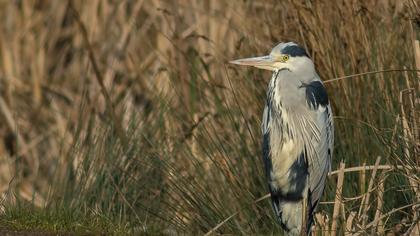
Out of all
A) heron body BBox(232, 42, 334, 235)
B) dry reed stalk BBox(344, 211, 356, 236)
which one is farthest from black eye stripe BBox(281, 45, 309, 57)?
dry reed stalk BBox(344, 211, 356, 236)

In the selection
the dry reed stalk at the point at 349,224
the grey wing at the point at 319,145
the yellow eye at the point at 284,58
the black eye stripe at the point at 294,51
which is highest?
the black eye stripe at the point at 294,51

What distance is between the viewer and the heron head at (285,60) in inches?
186

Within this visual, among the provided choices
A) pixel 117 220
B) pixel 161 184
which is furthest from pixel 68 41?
pixel 117 220

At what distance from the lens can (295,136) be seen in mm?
4812

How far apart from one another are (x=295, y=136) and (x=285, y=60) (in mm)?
361

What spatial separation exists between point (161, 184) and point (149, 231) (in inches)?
36.5

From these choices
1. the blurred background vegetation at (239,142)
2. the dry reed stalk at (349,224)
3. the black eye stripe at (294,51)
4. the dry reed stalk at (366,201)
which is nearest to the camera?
the dry reed stalk at (349,224)

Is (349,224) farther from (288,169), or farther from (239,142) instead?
(239,142)

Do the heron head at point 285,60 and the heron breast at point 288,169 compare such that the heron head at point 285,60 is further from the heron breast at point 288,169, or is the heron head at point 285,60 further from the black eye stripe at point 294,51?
the heron breast at point 288,169

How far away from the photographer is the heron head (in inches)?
186

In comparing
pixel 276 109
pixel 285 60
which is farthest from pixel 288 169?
pixel 285 60

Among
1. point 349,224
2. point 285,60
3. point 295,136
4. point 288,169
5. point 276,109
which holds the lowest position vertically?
point 349,224

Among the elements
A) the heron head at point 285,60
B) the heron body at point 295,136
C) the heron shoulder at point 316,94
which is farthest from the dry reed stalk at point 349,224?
the heron head at point 285,60

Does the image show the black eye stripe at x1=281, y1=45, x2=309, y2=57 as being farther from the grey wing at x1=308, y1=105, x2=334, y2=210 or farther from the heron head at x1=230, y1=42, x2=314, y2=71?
the grey wing at x1=308, y1=105, x2=334, y2=210
